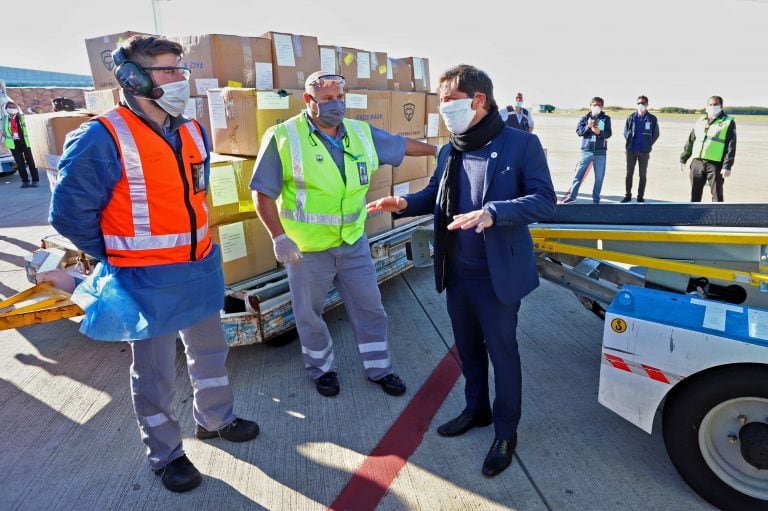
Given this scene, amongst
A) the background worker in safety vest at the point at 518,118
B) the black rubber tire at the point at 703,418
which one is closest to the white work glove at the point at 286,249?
the black rubber tire at the point at 703,418

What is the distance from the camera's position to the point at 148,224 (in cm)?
216

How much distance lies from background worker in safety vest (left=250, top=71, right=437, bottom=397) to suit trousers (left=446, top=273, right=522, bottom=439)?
2.23 feet

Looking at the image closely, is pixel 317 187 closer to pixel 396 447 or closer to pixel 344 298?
pixel 344 298

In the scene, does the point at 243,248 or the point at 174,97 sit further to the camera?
the point at 243,248

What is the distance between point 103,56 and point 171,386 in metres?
3.53

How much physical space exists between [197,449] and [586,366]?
2572mm

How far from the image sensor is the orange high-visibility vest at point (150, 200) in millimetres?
2072

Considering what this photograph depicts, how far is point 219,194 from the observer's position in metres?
3.33

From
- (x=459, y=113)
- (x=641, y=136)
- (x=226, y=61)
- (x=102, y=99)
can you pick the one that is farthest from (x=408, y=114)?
(x=641, y=136)

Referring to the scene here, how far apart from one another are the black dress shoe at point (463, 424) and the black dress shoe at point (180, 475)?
1299 millimetres

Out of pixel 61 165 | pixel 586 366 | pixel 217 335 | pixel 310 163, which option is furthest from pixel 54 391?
pixel 586 366

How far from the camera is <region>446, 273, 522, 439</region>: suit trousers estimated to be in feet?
7.96

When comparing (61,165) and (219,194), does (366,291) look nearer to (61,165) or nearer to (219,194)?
(219,194)

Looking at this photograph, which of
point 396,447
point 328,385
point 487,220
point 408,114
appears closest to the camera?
point 487,220
